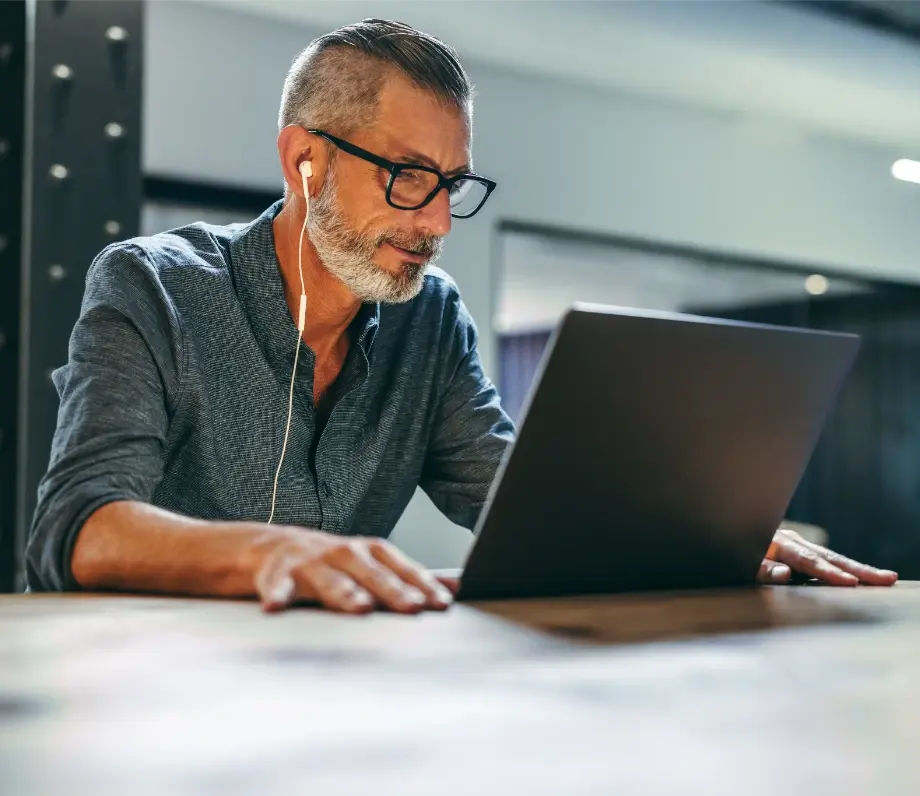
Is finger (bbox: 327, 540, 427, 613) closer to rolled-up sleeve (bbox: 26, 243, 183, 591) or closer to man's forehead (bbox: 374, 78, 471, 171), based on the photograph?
rolled-up sleeve (bbox: 26, 243, 183, 591)

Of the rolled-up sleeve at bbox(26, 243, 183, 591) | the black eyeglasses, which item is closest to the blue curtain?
the black eyeglasses

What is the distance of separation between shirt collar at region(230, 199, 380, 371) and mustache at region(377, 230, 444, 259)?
14 centimetres

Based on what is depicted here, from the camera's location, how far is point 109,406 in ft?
3.43

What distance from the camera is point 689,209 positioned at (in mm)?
5133

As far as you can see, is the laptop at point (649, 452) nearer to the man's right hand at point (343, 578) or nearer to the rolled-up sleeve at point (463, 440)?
the man's right hand at point (343, 578)

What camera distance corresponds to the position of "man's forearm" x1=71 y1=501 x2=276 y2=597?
2.62ft

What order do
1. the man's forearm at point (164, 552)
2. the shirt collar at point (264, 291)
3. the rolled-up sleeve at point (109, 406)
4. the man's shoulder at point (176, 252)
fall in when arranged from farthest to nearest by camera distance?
the shirt collar at point (264, 291) < the man's shoulder at point (176, 252) < the rolled-up sleeve at point (109, 406) < the man's forearm at point (164, 552)

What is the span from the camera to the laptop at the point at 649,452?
75 cm

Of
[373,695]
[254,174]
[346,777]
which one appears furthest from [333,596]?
[254,174]

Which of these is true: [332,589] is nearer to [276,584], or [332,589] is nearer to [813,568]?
[276,584]

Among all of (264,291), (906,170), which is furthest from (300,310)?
(906,170)

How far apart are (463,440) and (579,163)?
357 centimetres

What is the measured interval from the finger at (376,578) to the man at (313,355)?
0.82 ft

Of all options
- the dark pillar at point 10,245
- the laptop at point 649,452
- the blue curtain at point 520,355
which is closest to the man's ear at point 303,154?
the laptop at point 649,452
